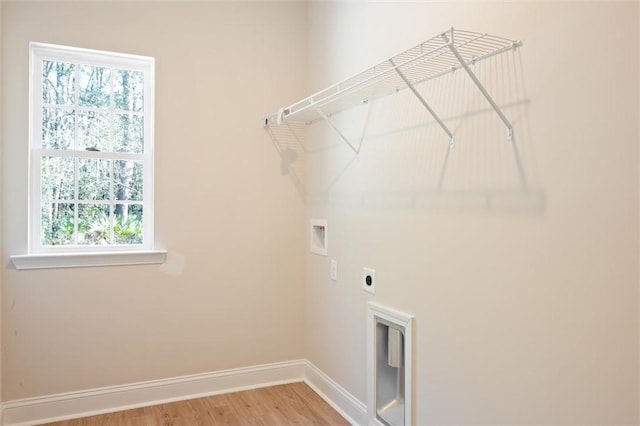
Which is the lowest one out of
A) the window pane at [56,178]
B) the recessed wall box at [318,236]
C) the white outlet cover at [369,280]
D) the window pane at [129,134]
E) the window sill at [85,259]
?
the white outlet cover at [369,280]

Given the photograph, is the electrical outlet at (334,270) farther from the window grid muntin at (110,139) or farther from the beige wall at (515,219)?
the window grid muntin at (110,139)

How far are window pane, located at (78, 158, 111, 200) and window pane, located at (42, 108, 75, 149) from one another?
14cm

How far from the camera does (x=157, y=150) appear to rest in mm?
2881

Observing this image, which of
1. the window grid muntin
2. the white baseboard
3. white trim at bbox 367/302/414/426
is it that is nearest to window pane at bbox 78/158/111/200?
the window grid muntin

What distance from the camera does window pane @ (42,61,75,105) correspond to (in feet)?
8.88

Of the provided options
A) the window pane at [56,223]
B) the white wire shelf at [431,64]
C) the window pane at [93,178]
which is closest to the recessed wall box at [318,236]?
the white wire shelf at [431,64]

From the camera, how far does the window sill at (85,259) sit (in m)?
2.57

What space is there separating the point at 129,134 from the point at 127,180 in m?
0.30

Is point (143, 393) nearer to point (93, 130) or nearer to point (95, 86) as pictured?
point (93, 130)

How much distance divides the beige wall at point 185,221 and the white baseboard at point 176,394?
0.06 m

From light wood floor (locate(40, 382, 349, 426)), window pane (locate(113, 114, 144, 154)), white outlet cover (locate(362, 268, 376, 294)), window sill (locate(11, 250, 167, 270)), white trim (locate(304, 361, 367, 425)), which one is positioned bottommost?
light wood floor (locate(40, 382, 349, 426))

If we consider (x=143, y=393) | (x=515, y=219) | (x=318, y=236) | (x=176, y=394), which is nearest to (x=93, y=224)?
(x=143, y=393)

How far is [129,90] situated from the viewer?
9.59 feet

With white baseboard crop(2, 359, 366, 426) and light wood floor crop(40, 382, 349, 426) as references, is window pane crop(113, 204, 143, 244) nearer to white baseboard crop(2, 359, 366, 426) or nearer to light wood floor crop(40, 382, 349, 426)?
white baseboard crop(2, 359, 366, 426)
